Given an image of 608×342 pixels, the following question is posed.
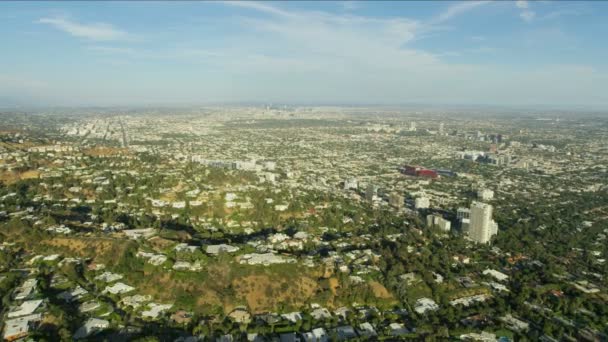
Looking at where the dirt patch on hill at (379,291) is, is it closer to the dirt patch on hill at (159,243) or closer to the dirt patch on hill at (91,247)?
the dirt patch on hill at (159,243)

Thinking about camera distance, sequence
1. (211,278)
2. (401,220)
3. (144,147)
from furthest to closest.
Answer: (144,147)
(401,220)
(211,278)

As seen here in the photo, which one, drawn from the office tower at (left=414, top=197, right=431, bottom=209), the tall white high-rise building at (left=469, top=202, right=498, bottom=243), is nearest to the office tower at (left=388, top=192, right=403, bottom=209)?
the office tower at (left=414, top=197, right=431, bottom=209)

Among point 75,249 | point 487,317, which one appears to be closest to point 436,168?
point 487,317

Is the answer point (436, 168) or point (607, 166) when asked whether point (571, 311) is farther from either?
point (607, 166)

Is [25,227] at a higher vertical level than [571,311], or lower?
higher

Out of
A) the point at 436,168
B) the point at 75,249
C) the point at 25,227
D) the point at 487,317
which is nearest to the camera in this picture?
the point at 487,317

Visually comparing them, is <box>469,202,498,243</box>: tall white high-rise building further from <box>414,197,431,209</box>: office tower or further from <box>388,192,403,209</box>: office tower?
<box>388,192,403,209</box>: office tower
